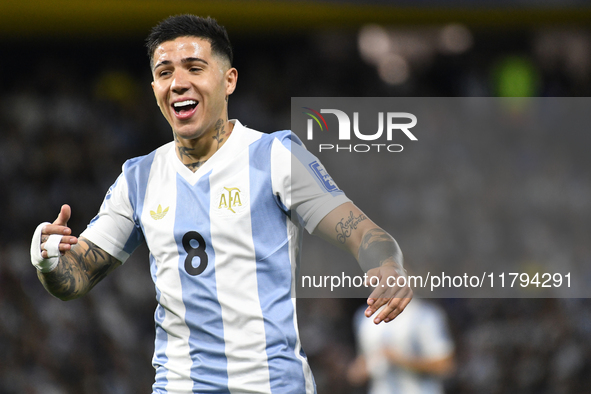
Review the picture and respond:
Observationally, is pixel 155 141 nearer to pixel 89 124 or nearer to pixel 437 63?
pixel 89 124

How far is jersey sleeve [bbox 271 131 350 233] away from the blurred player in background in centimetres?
259

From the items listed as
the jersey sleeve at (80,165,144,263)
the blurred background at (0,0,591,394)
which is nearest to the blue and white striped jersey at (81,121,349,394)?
the jersey sleeve at (80,165,144,263)

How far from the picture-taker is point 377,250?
2.05 metres

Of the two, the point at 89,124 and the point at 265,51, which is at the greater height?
the point at 265,51

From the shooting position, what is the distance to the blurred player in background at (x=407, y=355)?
14.7ft

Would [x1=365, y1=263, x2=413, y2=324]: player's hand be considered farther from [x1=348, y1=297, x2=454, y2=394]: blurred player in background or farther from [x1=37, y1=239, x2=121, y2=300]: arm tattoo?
[x1=348, y1=297, x2=454, y2=394]: blurred player in background

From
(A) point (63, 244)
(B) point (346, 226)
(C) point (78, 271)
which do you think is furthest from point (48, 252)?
(B) point (346, 226)

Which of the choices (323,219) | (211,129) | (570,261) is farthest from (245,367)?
(570,261)

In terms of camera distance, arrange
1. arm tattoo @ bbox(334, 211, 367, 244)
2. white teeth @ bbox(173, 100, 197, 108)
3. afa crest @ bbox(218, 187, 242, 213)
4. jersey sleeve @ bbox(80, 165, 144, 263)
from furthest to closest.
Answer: jersey sleeve @ bbox(80, 165, 144, 263) < white teeth @ bbox(173, 100, 197, 108) < afa crest @ bbox(218, 187, 242, 213) < arm tattoo @ bbox(334, 211, 367, 244)

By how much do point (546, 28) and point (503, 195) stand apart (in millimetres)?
2380

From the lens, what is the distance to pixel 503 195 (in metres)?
Result: 7.73

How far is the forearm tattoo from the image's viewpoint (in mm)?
2018

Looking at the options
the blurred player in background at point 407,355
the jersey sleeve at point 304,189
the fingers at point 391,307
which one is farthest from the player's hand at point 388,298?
the blurred player in background at point 407,355

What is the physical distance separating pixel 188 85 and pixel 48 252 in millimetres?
738
